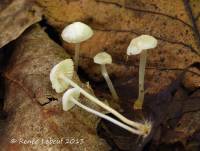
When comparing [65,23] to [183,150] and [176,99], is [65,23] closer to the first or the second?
[176,99]

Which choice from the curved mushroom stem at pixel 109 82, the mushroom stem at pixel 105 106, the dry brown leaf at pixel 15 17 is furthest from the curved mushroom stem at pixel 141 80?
the dry brown leaf at pixel 15 17

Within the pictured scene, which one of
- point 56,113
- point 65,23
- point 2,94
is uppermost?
point 65,23

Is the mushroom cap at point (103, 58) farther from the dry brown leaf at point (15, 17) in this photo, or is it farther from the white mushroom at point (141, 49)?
the dry brown leaf at point (15, 17)

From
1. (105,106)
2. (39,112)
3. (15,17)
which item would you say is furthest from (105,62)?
(15,17)

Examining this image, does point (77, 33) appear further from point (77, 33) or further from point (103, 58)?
point (103, 58)

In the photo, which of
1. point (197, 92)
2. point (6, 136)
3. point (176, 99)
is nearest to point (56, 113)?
point (6, 136)
